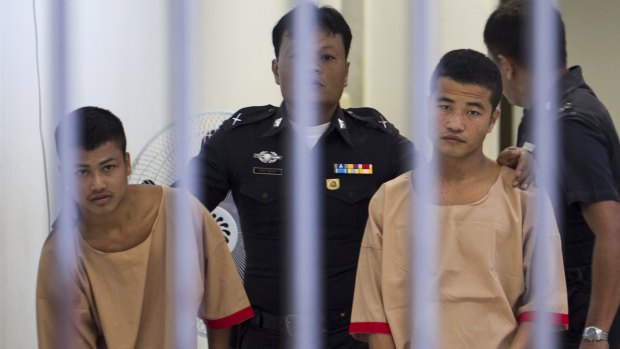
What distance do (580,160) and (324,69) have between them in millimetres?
463

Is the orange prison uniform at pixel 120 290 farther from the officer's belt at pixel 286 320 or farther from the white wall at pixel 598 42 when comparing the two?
the white wall at pixel 598 42

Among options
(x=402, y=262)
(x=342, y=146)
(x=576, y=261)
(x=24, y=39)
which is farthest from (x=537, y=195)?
(x=24, y=39)

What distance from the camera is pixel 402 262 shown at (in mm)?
1413

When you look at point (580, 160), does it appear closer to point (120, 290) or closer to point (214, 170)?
point (214, 170)

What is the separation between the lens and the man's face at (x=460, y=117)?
4.85 ft

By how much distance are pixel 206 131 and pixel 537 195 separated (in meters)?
0.60

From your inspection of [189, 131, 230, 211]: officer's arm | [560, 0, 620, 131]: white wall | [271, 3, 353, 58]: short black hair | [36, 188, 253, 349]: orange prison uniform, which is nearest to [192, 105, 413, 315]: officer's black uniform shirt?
[189, 131, 230, 211]: officer's arm

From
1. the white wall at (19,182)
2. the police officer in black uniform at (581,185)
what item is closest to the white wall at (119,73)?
the white wall at (19,182)

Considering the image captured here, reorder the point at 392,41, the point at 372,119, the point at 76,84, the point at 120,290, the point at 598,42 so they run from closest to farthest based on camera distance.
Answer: the point at 76,84, the point at 120,290, the point at 372,119, the point at 392,41, the point at 598,42

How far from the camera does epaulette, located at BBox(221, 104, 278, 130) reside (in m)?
1.82

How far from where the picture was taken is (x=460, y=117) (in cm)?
150

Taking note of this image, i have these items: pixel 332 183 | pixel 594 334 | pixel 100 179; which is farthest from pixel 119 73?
pixel 594 334

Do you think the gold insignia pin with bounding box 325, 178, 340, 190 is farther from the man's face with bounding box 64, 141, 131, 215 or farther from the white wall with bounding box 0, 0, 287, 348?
the man's face with bounding box 64, 141, 131, 215

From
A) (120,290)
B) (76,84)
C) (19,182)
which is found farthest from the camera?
(19,182)
